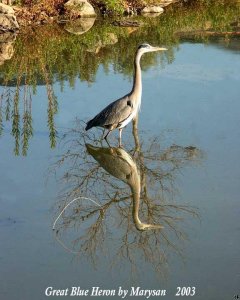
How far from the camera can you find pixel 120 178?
7547 millimetres

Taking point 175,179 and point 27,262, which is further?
point 175,179

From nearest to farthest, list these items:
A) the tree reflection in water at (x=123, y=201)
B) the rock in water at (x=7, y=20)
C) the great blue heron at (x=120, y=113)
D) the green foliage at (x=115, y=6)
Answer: the tree reflection in water at (x=123, y=201)
the great blue heron at (x=120, y=113)
the rock in water at (x=7, y=20)
the green foliage at (x=115, y=6)

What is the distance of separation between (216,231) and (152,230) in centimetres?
57

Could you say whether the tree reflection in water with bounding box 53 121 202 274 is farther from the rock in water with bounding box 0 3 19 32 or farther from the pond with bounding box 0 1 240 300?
the rock in water with bounding box 0 3 19 32

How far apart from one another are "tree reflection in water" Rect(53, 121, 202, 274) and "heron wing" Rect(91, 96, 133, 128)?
32 centimetres

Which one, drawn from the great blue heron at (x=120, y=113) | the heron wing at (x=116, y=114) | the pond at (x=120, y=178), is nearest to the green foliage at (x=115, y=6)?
the pond at (x=120, y=178)

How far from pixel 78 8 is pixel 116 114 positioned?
983 cm

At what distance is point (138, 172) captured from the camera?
7668 mm

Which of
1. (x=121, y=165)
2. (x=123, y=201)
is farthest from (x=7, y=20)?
(x=123, y=201)

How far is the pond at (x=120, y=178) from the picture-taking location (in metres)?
5.60

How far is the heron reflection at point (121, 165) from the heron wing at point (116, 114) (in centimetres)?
32

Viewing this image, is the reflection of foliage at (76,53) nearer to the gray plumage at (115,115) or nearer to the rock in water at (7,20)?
the rock in water at (7,20)

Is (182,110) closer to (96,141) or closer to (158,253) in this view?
(96,141)

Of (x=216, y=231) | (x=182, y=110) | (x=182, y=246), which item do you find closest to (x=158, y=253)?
(x=182, y=246)
